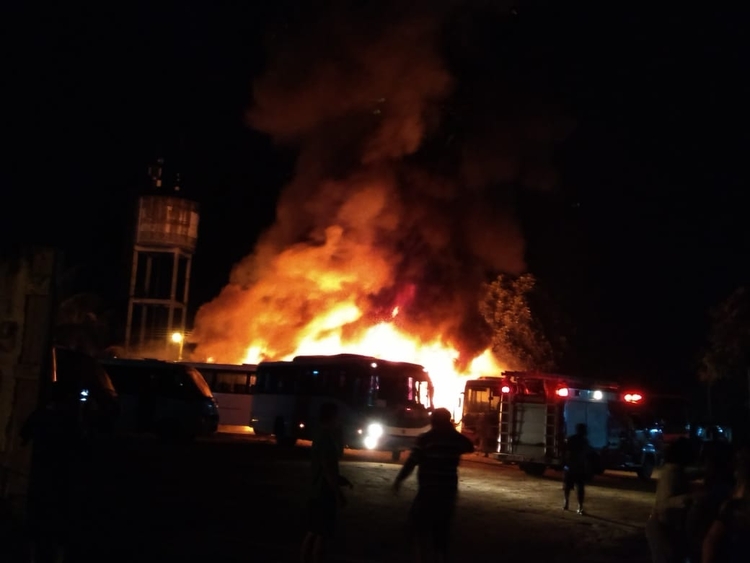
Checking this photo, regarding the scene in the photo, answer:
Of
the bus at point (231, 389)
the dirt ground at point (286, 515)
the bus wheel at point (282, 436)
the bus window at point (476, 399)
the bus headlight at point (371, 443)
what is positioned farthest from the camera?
the bus at point (231, 389)

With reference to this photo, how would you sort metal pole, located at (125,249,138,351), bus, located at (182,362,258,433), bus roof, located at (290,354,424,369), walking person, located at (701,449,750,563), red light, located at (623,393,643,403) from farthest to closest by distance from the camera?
metal pole, located at (125,249,138,351)
bus, located at (182,362,258,433)
bus roof, located at (290,354,424,369)
red light, located at (623,393,643,403)
walking person, located at (701,449,750,563)

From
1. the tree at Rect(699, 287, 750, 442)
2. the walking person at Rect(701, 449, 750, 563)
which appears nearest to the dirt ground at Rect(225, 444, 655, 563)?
the walking person at Rect(701, 449, 750, 563)

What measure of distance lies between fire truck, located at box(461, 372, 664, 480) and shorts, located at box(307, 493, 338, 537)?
44.6ft

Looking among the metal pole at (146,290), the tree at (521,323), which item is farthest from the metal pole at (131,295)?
the tree at (521,323)

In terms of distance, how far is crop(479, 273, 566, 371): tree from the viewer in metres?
42.8

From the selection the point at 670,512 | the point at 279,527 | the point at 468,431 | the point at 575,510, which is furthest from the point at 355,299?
the point at 670,512

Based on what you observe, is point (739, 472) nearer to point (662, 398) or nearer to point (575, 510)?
point (575, 510)

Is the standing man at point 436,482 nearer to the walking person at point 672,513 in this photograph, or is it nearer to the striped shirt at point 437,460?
the striped shirt at point 437,460

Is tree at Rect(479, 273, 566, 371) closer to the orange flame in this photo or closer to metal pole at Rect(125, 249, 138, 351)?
the orange flame

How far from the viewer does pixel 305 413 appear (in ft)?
89.7

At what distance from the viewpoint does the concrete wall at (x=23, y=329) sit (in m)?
10.2

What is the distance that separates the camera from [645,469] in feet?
80.7

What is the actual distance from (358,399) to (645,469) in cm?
814

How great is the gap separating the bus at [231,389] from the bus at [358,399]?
7185 millimetres
